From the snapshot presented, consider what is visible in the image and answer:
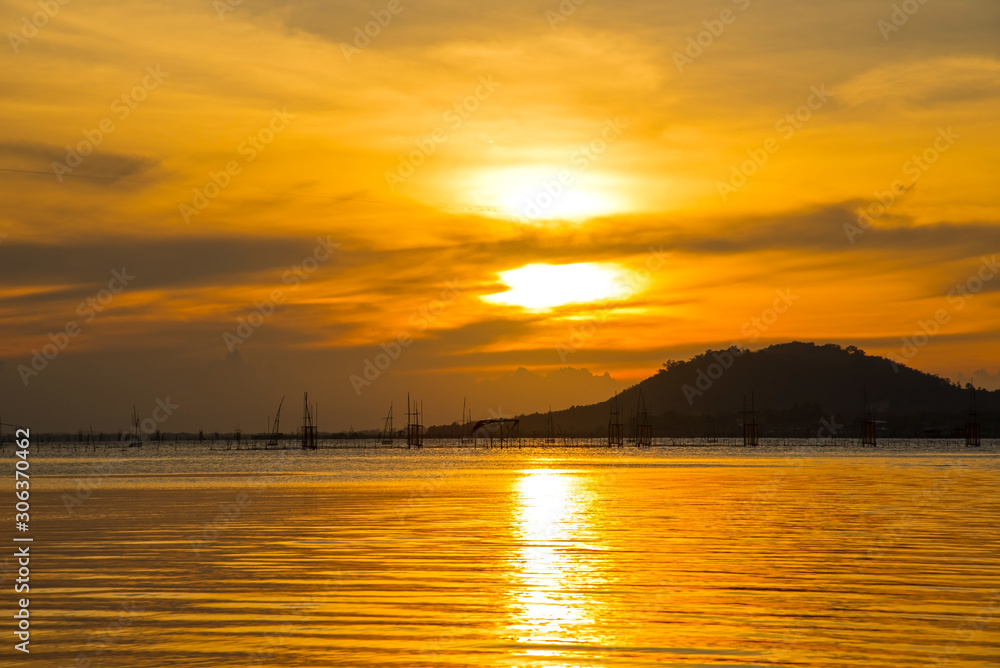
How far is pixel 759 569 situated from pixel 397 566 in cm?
941

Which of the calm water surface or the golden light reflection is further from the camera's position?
the golden light reflection

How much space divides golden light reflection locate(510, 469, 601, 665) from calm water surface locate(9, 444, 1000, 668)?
0.09 metres

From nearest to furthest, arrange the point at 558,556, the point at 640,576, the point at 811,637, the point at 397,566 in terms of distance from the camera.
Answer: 1. the point at 811,637
2. the point at 640,576
3. the point at 397,566
4. the point at 558,556

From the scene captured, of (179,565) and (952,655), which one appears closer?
(952,655)

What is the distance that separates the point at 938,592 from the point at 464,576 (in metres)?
10.8

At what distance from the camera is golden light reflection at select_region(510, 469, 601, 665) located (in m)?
17.0

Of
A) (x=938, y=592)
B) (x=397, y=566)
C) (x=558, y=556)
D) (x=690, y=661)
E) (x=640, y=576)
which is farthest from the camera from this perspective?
(x=558, y=556)

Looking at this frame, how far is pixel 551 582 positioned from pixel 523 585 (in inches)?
32.7

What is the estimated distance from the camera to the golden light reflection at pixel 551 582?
55.7ft

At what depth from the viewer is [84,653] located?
52.9ft

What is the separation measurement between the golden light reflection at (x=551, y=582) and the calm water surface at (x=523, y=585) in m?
0.09

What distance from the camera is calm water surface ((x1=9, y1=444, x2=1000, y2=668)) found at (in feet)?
52.9

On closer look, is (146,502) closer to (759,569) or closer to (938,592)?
(759,569)

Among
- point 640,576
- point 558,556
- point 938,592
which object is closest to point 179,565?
point 558,556
